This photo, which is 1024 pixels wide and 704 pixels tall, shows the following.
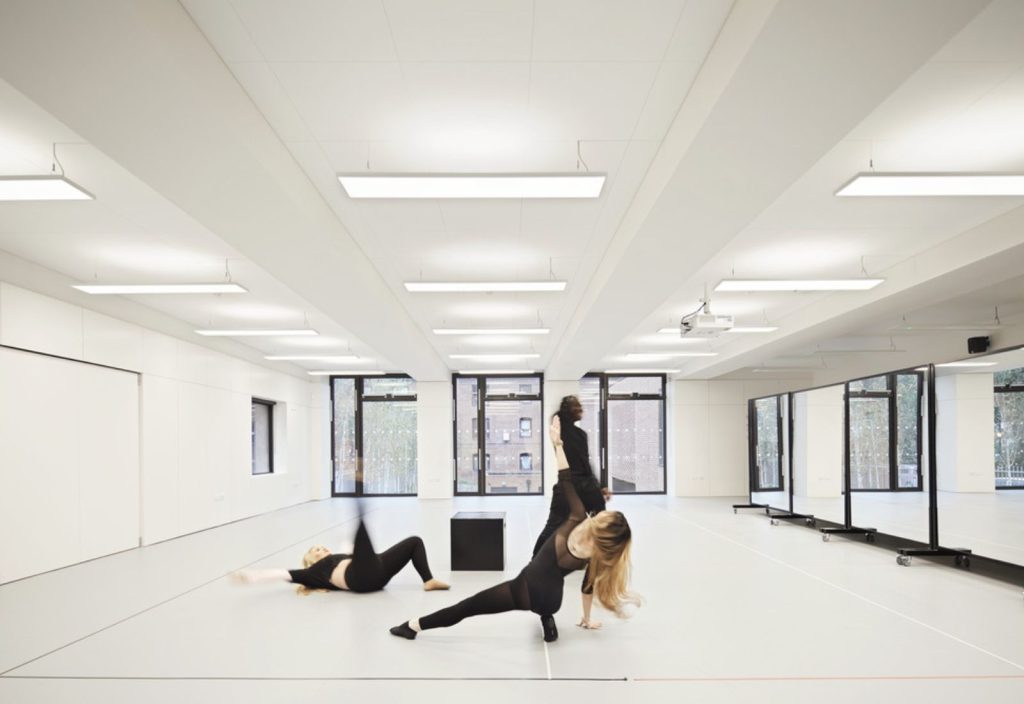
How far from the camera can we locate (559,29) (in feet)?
10.9

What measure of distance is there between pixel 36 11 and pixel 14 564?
6448mm

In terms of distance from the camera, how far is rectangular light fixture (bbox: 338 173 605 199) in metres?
4.38

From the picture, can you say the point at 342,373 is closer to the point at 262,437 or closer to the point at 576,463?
the point at 262,437

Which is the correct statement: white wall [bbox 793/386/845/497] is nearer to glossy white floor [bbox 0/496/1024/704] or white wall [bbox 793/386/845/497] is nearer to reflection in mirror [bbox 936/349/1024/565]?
reflection in mirror [bbox 936/349/1024/565]

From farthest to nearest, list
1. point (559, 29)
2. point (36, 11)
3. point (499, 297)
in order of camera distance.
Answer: point (499, 297) → point (559, 29) → point (36, 11)

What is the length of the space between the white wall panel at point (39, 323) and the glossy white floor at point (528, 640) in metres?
2.39

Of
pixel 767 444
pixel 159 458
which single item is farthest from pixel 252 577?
pixel 767 444

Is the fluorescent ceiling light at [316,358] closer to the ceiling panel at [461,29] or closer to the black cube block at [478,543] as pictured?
the black cube block at [478,543]

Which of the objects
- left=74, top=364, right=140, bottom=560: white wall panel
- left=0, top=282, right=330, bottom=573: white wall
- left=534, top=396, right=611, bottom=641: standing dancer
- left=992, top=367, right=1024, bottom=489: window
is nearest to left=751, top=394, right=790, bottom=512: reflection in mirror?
left=992, top=367, right=1024, bottom=489: window

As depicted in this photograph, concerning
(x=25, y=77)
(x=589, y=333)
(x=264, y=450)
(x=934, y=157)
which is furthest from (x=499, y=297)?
(x=264, y=450)

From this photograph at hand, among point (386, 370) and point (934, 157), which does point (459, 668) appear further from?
point (386, 370)

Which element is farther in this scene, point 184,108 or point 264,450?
point 264,450

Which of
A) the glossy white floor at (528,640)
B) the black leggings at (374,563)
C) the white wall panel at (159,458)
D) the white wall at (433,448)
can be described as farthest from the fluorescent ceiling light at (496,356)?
the black leggings at (374,563)

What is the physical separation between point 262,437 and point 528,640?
1171cm
